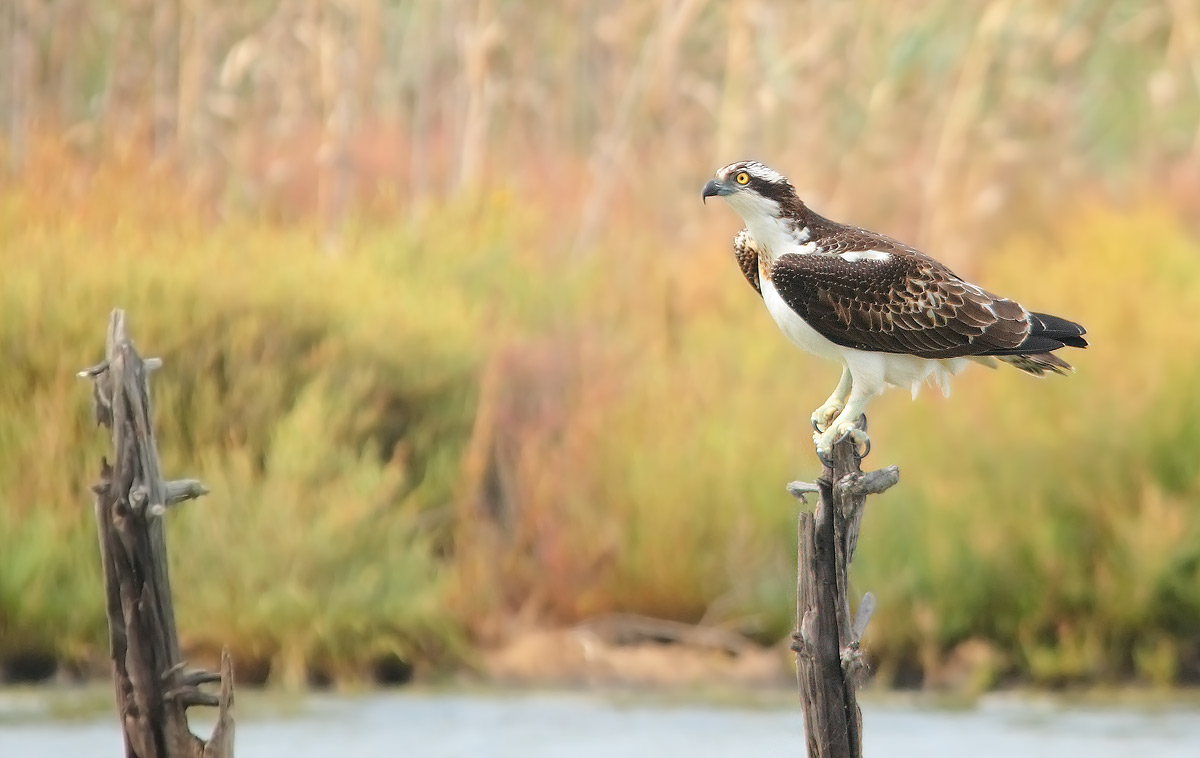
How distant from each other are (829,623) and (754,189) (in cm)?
118

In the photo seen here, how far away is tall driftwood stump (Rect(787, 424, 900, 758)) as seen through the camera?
518cm

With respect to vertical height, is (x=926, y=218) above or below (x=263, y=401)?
above

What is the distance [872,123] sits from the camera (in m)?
12.9

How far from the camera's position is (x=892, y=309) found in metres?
5.47

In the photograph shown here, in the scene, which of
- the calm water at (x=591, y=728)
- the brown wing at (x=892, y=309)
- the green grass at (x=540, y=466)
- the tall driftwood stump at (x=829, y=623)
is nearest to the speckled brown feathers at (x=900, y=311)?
the brown wing at (x=892, y=309)

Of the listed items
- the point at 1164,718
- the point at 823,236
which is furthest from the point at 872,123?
the point at 823,236

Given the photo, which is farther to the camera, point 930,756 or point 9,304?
point 9,304

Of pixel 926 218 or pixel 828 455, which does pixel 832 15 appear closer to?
pixel 926 218

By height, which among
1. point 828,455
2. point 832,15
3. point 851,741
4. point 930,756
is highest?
point 832,15

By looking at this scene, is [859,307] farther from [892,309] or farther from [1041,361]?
[1041,361]

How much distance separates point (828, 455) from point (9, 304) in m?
5.63

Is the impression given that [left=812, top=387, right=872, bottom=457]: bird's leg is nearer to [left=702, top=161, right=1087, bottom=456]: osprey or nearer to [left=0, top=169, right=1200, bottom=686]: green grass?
[left=702, top=161, right=1087, bottom=456]: osprey

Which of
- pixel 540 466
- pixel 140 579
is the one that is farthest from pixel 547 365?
pixel 140 579

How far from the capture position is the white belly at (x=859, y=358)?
5.45 m
